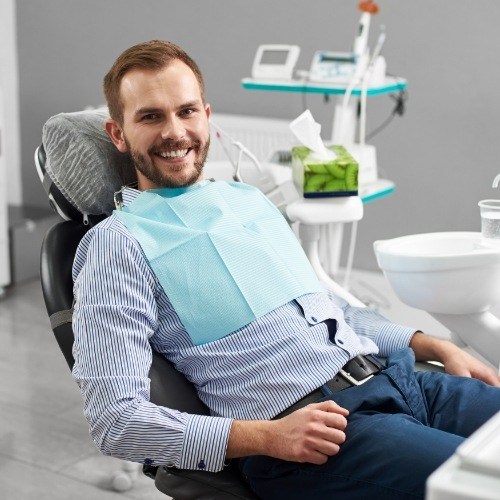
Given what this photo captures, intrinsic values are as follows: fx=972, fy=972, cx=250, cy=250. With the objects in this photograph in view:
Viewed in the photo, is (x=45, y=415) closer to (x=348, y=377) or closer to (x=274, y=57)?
(x=274, y=57)

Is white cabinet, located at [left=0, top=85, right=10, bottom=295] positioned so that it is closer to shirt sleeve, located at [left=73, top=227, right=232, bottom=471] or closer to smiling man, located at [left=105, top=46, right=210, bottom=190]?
smiling man, located at [left=105, top=46, right=210, bottom=190]

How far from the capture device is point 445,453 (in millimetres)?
1338

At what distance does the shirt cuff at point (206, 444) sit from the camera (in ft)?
4.61

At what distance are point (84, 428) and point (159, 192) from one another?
1280 millimetres

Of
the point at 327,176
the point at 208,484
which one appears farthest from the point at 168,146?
the point at 208,484

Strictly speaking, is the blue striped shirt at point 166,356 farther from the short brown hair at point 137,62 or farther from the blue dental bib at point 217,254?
the short brown hair at point 137,62

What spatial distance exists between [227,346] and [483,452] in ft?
2.12

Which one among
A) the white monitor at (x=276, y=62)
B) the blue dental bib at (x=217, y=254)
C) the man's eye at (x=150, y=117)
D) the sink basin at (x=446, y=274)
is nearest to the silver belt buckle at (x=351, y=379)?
the blue dental bib at (x=217, y=254)

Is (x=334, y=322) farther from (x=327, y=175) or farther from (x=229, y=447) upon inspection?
(x=327, y=175)

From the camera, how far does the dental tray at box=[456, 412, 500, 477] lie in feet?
3.00

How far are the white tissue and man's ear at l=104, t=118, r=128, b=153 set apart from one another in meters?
0.41

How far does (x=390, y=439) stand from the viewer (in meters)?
1.38

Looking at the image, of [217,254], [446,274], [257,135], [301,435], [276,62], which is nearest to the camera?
[301,435]

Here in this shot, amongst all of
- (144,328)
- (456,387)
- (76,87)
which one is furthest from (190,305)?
(76,87)
